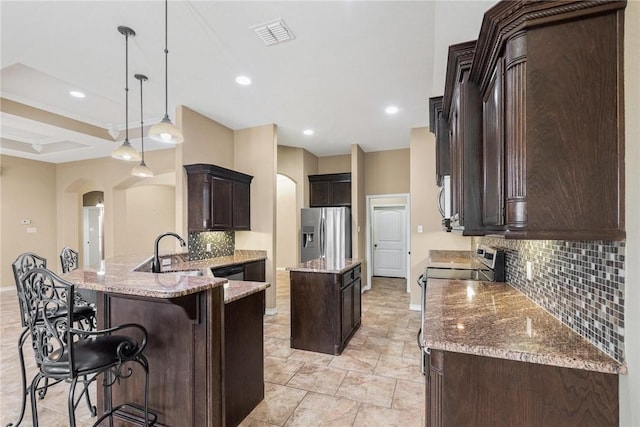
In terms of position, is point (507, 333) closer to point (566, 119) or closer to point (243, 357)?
point (566, 119)

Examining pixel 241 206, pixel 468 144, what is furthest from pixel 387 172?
pixel 468 144

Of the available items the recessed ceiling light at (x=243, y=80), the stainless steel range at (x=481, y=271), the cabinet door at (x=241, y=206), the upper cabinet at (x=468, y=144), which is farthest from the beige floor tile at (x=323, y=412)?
the recessed ceiling light at (x=243, y=80)

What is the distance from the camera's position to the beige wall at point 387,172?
645 cm

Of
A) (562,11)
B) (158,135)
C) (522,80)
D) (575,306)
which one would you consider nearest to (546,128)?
(522,80)

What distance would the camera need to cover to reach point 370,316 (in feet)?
15.1

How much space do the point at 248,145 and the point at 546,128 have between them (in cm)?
456

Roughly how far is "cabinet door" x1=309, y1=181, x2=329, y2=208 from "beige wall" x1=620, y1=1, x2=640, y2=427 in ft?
19.1

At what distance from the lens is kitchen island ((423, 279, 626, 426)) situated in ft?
3.49

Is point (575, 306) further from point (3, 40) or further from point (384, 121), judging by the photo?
point (3, 40)

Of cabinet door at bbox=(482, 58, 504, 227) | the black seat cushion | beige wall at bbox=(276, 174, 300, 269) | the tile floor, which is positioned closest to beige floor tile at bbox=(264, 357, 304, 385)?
the tile floor

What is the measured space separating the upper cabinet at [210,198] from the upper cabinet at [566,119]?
3.72 m

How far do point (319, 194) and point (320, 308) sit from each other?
3834mm

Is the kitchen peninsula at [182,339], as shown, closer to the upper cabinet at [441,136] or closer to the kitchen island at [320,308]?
the kitchen island at [320,308]

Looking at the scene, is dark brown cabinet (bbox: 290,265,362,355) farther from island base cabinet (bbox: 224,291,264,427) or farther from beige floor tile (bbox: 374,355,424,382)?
island base cabinet (bbox: 224,291,264,427)
